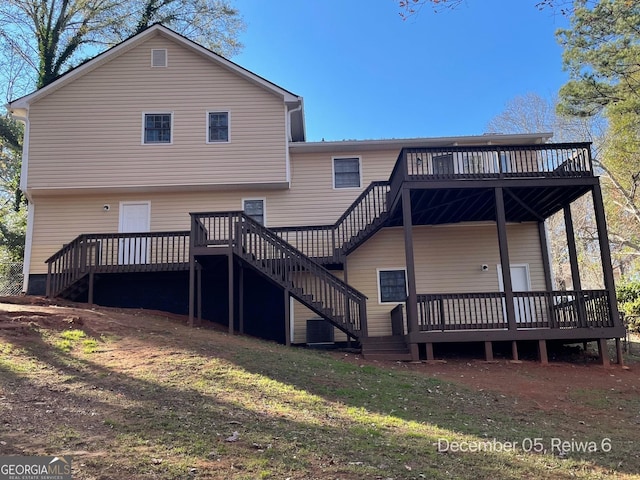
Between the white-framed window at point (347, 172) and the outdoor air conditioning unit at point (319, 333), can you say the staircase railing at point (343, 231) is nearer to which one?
the white-framed window at point (347, 172)

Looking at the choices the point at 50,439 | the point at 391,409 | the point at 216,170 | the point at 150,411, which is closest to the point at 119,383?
the point at 150,411

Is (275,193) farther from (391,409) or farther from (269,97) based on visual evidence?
(391,409)

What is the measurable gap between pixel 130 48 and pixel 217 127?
3.90 meters

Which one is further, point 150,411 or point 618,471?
point 150,411

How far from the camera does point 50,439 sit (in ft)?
18.2

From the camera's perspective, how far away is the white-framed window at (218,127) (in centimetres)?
1647

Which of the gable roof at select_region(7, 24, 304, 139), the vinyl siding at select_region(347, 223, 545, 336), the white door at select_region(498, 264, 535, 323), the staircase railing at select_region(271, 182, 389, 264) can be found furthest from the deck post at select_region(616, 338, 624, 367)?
the gable roof at select_region(7, 24, 304, 139)

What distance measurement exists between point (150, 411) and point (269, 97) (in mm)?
12094

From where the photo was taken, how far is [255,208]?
16609mm

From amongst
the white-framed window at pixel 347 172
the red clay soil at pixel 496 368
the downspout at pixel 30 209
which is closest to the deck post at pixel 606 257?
the red clay soil at pixel 496 368

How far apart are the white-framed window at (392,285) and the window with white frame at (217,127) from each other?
6.44 meters

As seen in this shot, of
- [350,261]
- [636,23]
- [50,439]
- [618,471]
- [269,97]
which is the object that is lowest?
[618,471]

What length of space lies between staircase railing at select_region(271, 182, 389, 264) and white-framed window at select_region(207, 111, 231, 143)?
11.5ft

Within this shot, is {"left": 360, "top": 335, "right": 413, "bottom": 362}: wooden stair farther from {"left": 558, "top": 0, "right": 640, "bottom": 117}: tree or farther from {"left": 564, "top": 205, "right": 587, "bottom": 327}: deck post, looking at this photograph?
{"left": 558, "top": 0, "right": 640, "bottom": 117}: tree
